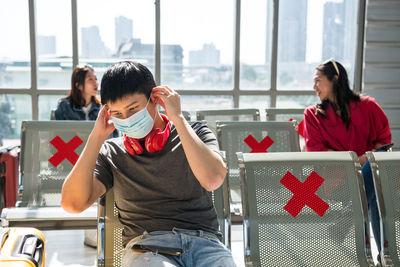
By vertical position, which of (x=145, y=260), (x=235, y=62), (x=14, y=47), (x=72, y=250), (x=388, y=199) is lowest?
(x=72, y=250)

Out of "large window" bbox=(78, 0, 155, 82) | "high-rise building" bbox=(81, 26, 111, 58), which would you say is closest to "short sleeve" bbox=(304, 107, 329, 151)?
"large window" bbox=(78, 0, 155, 82)

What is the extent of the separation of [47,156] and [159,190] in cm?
138

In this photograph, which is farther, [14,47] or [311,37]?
[311,37]

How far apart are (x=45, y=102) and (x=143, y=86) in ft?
15.8

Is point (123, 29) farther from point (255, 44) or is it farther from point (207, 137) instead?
point (207, 137)

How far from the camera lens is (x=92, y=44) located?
619cm

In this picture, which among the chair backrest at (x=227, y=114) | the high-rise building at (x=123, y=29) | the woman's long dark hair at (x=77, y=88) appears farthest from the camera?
the high-rise building at (x=123, y=29)

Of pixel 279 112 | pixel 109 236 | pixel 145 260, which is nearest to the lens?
pixel 145 260

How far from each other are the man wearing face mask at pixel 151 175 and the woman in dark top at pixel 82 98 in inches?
103

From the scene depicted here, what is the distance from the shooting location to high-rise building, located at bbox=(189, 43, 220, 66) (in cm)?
648

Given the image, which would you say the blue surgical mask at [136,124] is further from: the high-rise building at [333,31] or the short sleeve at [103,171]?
the high-rise building at [333,31]

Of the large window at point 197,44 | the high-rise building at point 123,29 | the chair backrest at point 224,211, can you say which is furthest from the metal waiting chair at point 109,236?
the high-rise building at point 123,29

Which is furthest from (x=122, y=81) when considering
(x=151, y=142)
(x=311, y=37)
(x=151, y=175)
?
(x=311, y=37)

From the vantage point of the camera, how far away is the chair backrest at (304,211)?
74.3 inches
